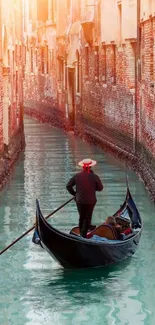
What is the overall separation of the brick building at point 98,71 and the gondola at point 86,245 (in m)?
5.37

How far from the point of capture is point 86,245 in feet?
36.1

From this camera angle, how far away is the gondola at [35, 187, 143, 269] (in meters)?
10.7

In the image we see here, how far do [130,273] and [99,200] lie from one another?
227 inches

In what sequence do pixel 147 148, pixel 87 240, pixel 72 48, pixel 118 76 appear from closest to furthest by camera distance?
pixel 87 240 < pixel 147 148 < pixel 118 76 < pixel 72 48

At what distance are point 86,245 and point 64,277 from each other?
0.43m

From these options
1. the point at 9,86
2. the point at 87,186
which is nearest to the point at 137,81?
the point at 9,86

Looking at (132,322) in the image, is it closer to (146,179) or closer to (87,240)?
(87,240)

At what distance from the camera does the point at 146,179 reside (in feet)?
59.1

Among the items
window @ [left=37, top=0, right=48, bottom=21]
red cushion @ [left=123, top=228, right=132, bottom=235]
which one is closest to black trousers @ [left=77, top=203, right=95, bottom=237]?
red cushion @ [left=123, top=228, right=132, bottom=235]

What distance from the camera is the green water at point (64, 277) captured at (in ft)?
31.1

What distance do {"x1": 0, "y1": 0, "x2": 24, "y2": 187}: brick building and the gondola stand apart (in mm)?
6742

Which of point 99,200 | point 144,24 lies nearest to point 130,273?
point 99,200

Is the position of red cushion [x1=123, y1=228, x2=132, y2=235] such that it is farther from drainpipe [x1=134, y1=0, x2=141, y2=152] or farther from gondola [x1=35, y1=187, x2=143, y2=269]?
drainpipe [x1=134, y1=0, x2=141, y2=152]

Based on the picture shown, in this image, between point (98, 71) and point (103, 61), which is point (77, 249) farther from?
point (98, 71)
